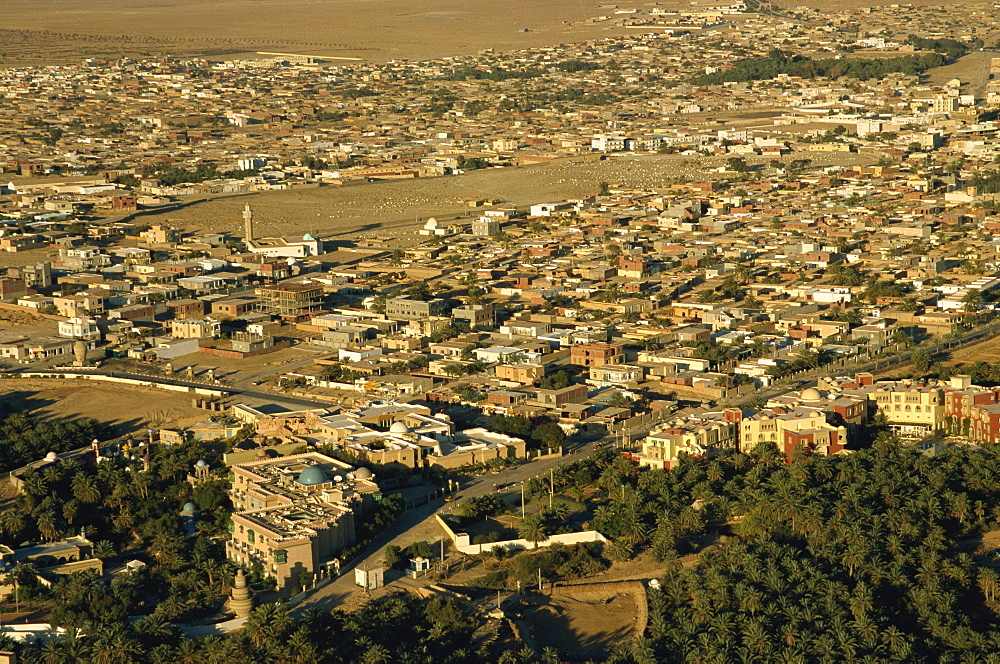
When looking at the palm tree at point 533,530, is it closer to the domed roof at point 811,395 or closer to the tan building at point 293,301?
the domed roof at point 811,395

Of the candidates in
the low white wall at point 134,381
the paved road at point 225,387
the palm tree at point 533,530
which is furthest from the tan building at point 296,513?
the low white wall at point 134,381

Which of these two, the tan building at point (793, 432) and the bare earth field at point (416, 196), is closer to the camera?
the tan building at point (793, 432)

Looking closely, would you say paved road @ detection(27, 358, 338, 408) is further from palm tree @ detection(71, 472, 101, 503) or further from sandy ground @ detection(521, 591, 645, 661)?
sandy ground @ detection(521, 591, 645, 661)

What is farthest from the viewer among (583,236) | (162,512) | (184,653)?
(583,236)

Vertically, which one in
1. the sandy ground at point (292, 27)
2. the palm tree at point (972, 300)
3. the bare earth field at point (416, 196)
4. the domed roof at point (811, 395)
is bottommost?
the sandy ground at point (292, 27)

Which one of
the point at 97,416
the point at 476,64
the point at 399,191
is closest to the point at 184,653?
the point at 97,416

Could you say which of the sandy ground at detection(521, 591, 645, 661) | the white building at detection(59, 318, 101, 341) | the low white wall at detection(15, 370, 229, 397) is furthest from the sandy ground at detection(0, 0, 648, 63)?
the sandy ground at detection(521, 591, 645, 661)

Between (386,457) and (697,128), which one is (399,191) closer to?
(697,128)
